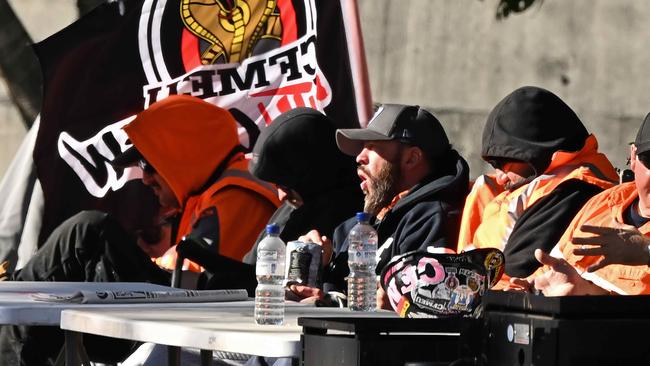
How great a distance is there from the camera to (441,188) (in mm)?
5492

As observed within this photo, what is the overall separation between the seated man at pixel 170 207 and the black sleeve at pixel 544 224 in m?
1.82

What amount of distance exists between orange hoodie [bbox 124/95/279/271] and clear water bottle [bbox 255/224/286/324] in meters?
2.43

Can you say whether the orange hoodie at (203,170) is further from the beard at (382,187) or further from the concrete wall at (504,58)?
the beard at (382,187)

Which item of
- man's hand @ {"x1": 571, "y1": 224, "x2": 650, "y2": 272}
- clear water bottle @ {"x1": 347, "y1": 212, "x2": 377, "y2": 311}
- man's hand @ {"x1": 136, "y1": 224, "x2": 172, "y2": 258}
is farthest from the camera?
man's hand @ {"x1": 136, "y1": 224, "x2": 172, "y2": 258}

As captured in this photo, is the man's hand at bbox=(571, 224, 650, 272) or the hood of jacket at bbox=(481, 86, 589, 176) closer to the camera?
the man's hand at bbox=(571, 224, 650, 272)

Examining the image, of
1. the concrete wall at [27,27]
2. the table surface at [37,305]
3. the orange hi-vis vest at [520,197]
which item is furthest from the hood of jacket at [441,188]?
the concrete wall at [27,27]

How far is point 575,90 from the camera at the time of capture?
652cm

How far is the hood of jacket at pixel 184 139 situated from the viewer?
711 centimetres

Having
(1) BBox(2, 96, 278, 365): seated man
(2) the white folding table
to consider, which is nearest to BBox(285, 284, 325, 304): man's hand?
(2) the white folding table

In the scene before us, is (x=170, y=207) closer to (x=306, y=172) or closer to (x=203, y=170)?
(x=203, y=170)

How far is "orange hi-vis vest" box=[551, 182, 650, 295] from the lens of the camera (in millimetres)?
4133

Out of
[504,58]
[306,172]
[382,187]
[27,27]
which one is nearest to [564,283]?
[382,187]

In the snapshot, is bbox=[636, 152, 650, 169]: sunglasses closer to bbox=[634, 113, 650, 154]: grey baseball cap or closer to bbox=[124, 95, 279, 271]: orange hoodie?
bbox=[634, 113, 650, 154]: grey baseball cap

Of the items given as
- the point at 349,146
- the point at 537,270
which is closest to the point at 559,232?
the point at 537,270
